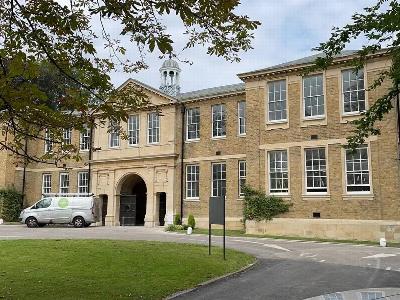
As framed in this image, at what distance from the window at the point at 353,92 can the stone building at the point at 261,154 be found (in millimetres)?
52

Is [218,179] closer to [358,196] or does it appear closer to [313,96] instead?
[313,96]

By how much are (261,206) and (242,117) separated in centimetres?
686

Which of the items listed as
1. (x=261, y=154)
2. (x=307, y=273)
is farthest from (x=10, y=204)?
(x=307, y=273)

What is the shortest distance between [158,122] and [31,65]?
2687 cm

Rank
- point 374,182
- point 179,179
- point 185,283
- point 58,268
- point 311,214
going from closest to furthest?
1. point 185,283
2. point 58,268
3. point 374,182
4. point 311,214
5. point 179,179

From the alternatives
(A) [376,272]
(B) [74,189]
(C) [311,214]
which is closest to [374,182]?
(C) [311,214]

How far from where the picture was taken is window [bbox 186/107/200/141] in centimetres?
3194

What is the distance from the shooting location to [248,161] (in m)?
27.0

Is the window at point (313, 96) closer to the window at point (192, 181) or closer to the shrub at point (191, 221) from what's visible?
the window at point (192, 181)

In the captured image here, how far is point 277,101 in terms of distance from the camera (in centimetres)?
2680

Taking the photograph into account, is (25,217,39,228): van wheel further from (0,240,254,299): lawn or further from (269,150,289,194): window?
(269,150,289,194): window

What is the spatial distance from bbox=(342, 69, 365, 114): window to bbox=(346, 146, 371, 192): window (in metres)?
2.23

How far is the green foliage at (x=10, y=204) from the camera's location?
1431 inches

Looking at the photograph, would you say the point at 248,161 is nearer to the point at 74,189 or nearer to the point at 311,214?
the point at 311,214
